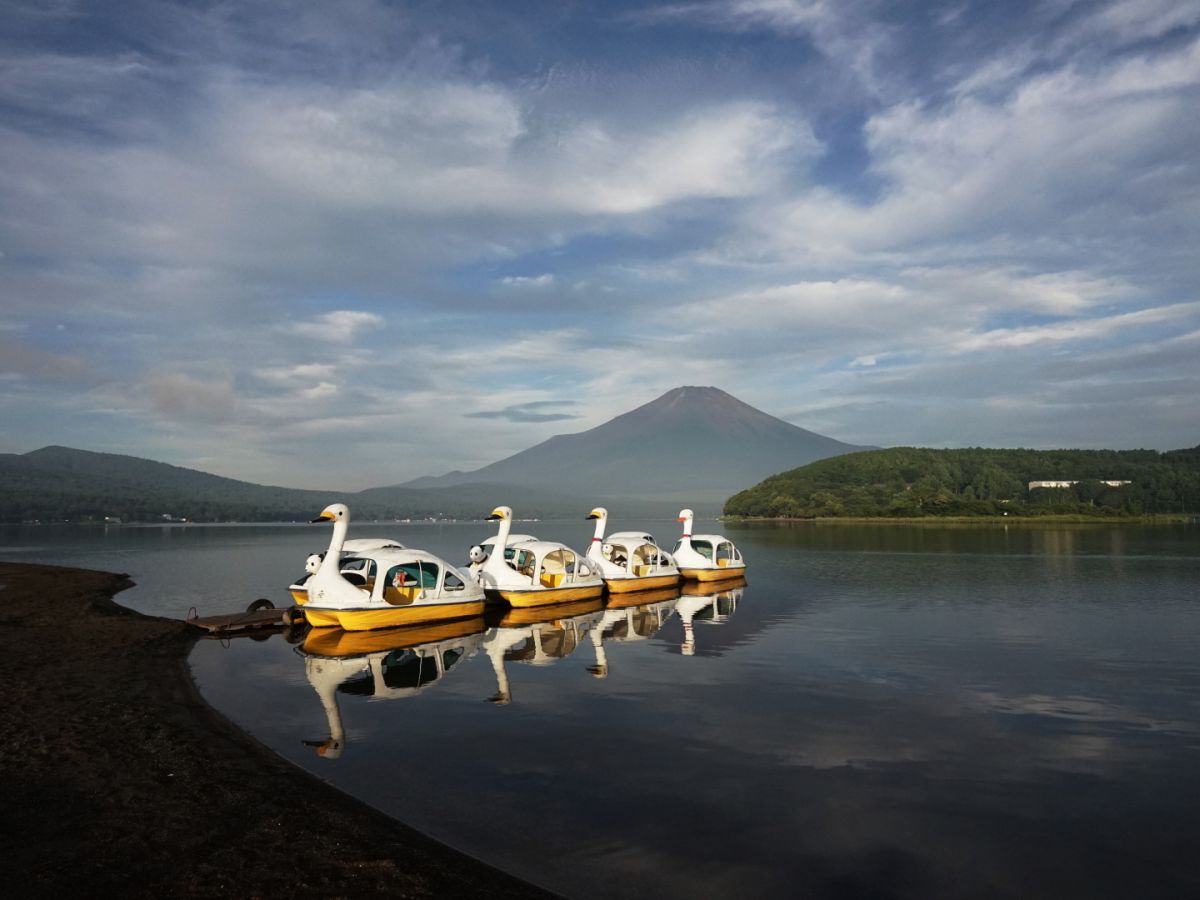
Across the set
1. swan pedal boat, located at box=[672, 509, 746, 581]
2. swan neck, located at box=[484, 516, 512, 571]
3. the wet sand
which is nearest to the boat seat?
swan neck, located at box=[484, 516, 512, 571]

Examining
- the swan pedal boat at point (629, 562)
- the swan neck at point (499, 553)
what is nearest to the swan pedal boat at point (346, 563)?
the swan neck at point (499, 553)

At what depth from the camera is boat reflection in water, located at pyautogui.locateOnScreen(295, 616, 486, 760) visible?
1603cm

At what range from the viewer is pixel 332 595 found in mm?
23172

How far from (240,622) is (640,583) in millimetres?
16923

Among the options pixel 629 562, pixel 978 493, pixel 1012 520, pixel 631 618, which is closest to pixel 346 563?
pixel 631 618

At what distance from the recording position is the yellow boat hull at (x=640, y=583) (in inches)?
1337

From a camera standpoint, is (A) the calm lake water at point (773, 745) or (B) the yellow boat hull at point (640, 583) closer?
(A) the calm lake water at point (773, 745)

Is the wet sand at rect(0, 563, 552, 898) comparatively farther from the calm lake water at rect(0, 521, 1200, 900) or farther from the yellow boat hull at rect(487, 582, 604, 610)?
the yellow boat hull at rect(487, 582, 604, 610)

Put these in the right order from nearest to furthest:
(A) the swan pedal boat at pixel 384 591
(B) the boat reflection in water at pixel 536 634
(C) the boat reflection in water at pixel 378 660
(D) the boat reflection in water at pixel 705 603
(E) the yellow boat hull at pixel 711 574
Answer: (C) the boat reflection in water at pixel 378 660
(B) the boat reflection in water at pixel 536 634
(A) the swan pedal boat at pixel 384 591
(D) the boat reflection in water at pixel 705 603
(E) the yellow boat hull at pixel 711 574

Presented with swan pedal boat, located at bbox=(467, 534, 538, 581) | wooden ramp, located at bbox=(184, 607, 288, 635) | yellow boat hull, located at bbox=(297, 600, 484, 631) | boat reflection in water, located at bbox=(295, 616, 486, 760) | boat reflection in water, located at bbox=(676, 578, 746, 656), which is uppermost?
swan pedal boat, located at bbox=(467, 534, 538, 581)

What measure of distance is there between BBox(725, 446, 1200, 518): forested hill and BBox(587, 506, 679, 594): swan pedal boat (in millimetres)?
130634

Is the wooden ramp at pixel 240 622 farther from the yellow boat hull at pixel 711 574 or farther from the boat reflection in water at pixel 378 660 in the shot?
the yellow boat hull at pixel 711 574

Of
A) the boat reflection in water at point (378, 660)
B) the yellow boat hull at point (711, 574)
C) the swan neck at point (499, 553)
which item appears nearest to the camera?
the boat reflection in water at point (378, 660)

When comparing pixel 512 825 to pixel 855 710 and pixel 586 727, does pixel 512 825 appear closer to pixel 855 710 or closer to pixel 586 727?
pixel 586 727
